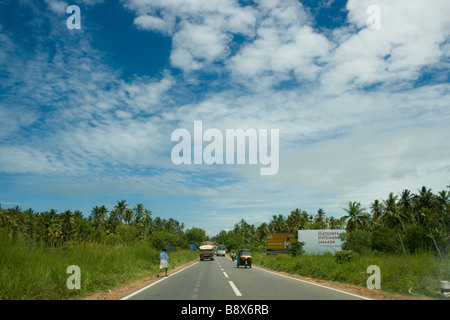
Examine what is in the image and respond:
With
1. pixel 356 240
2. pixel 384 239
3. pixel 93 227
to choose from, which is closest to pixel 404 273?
pixel 356 240

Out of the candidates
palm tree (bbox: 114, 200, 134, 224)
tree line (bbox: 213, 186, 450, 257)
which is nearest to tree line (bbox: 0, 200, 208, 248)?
palm tree (bbox: 114, 200, 134, 224)

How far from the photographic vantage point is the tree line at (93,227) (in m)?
12.0

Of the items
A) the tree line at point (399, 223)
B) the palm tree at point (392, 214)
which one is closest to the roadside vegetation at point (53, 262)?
the tree line at point (399, 223)

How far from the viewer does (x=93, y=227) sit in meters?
60.5

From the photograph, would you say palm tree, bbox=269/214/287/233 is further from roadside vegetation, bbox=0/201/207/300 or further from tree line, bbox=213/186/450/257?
roadside vegetation, bbox=0/201/207/300

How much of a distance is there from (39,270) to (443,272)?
1399 cm

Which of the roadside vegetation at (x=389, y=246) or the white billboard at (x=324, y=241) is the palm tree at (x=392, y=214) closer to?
the roadside vegetation at (x=389, y=246)

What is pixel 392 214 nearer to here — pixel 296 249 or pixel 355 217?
pixel 355 217

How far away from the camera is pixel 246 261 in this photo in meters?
29.1

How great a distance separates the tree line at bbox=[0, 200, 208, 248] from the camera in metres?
12.0
